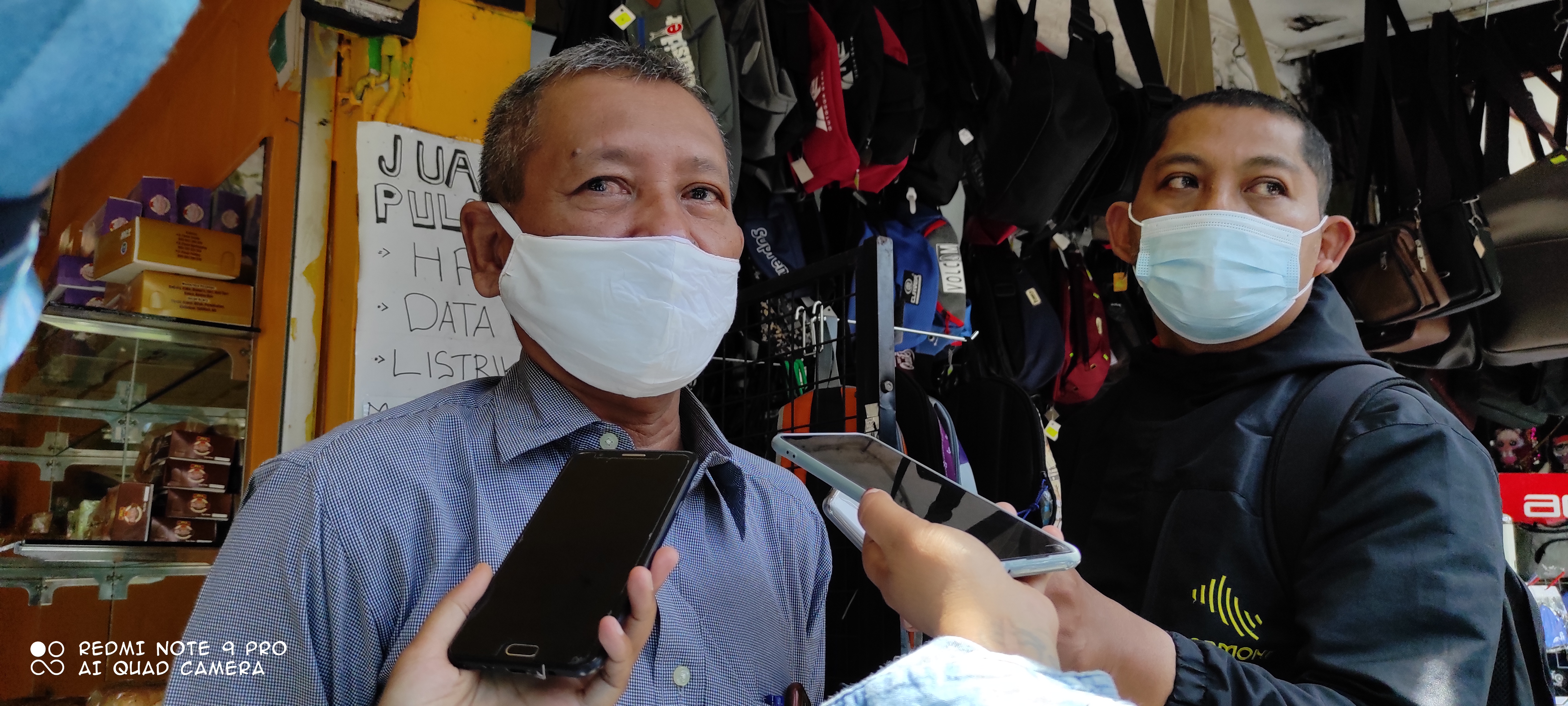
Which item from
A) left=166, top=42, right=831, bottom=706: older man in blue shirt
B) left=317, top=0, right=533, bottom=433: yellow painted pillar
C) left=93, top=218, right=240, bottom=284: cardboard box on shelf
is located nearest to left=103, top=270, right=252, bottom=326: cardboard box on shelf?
left=93, top=218, right=240, bottom=284: cardboard box on shelf

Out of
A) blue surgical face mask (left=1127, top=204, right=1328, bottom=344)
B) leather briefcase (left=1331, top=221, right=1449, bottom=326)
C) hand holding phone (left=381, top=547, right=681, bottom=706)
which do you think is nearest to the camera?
hand holding phone (left=381, top=547, right=681, bottom=706)

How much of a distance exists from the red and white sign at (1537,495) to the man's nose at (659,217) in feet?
16.9

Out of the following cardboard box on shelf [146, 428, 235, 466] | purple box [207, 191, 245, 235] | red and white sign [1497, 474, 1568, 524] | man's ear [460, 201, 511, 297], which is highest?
purple box [207, 191, 245, 235]

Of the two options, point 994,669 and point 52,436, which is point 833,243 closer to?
point 52,436

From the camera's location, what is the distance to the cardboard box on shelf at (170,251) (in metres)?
3.23

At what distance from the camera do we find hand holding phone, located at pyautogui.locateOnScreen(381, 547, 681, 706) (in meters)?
0.82

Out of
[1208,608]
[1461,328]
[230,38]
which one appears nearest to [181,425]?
[230,38]

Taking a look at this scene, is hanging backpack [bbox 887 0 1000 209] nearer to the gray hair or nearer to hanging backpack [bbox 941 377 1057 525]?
hanging backpack [bbox 941 377 1057 525]

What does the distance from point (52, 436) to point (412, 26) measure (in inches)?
78.5

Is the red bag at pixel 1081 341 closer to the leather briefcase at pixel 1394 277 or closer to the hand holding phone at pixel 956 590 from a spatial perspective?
the leather briefcase at pixel 1394 277

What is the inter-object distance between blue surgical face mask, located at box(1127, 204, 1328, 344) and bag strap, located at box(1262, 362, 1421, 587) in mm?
310

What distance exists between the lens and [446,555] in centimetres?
118

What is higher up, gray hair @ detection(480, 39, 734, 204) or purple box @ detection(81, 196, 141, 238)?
purple box @ detection(81, 196, 141, 238)

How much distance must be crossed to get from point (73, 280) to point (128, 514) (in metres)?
1.51
